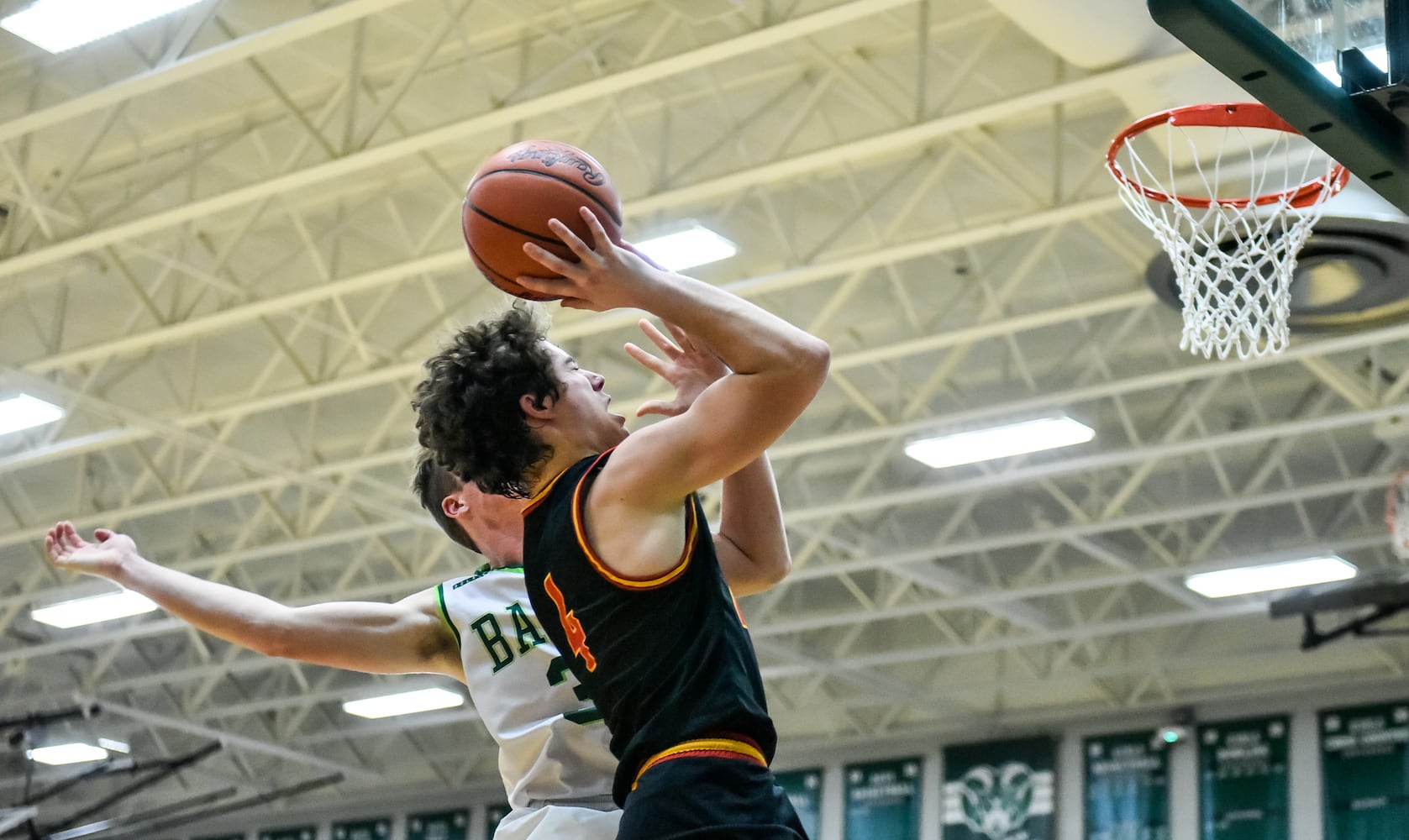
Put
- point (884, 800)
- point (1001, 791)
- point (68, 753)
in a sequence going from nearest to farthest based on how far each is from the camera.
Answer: point (1001, 791)
point (884, 800)
point (68, 753)

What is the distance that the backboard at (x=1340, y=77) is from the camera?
522cm

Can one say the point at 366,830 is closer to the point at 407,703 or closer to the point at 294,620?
the point at 407,703

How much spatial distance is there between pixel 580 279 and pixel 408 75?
27.2 feet

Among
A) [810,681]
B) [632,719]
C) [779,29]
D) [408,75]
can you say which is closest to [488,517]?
[632,719]

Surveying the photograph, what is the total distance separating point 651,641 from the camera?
115 inches

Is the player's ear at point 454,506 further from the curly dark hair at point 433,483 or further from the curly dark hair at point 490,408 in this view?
the curly dark hair at point 490,408

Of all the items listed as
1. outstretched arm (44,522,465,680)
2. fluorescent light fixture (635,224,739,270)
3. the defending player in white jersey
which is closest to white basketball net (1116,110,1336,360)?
fluorescent light fixture (635,224,739,270)

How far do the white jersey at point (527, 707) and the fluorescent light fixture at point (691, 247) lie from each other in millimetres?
8191

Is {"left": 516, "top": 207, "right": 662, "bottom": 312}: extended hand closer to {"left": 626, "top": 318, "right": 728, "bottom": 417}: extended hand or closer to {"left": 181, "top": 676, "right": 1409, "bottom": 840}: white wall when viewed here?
{"left": 626, "top": 318, "right": 728, "bottom": 417}: extended hand

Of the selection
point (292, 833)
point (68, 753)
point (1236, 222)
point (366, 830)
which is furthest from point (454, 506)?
point (292, 833)

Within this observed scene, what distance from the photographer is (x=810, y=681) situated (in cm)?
2192

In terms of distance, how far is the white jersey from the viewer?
3.56 m

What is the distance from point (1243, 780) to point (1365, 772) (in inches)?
53.4

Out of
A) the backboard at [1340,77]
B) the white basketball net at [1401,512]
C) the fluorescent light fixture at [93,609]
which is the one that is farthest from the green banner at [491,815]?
the backboard at [1340,77]
